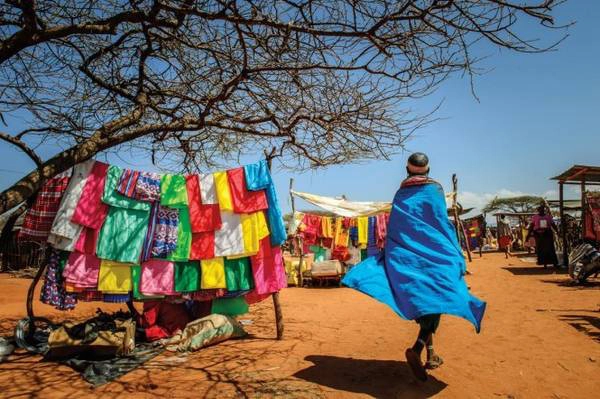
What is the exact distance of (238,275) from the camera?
4879 millimetres

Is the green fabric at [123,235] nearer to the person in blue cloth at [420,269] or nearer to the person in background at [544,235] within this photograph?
the person in blue cloth at [420,269]

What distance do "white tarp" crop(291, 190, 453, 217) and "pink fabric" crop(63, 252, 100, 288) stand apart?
686 centimetres

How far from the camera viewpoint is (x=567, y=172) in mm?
10398

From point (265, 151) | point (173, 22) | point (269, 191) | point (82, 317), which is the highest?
point (173, 22)

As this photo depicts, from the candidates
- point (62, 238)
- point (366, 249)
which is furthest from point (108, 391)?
point (366, 249)

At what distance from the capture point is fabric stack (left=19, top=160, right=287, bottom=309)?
4.32 m

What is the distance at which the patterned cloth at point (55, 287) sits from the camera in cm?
432

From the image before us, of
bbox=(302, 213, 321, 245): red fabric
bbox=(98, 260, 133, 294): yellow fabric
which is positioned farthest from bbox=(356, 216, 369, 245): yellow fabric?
bbox=(98, 260, 133, 294): yellow fabric

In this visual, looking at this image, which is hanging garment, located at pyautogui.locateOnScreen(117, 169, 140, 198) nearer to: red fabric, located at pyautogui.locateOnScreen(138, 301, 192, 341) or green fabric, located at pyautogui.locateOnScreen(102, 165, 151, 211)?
green fabric, located at pyautogui.locateOnScreen(102, 165, 151, 211)

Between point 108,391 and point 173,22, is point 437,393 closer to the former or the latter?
point 108,391

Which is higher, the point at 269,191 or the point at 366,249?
the point at 269,191

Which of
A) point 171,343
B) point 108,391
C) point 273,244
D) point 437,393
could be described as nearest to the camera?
Result: point 437,393

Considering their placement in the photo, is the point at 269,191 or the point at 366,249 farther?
the point at 366,249

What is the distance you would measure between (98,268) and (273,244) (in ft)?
6.85
